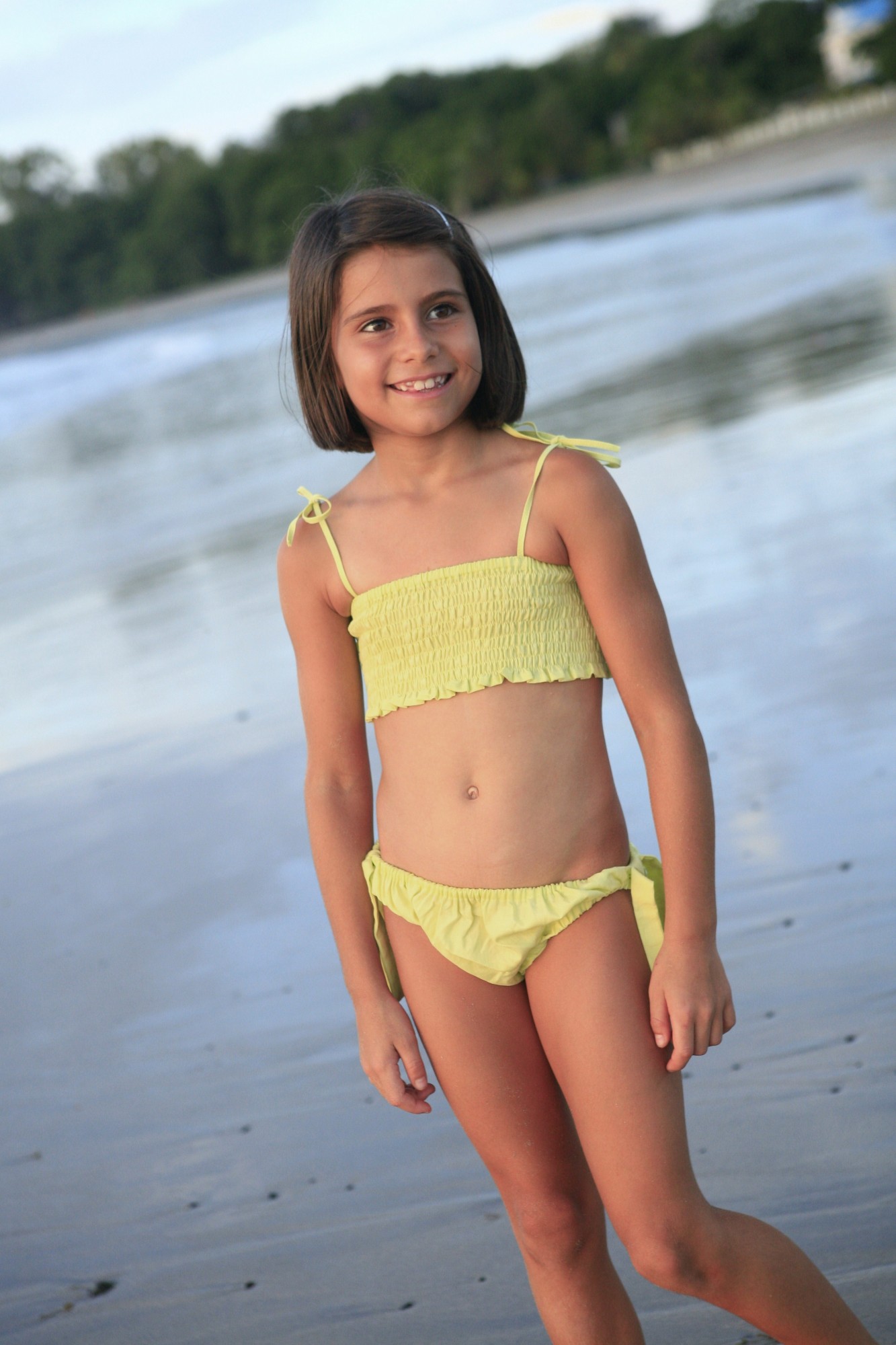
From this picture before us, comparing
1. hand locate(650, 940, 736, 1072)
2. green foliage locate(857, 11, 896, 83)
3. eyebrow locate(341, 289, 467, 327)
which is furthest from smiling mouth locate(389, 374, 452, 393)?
green foliage locate(857, 11, 896, 83)

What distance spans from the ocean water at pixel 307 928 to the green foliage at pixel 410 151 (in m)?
57.8

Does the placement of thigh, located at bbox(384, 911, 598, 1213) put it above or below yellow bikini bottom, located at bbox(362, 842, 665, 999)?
below

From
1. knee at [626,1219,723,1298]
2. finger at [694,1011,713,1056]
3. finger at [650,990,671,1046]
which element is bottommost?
knee at [626,1219,723,1298]

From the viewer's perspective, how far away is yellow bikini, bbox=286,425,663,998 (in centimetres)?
189

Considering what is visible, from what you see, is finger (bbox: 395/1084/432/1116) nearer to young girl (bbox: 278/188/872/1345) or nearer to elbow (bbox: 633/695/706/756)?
young girl (bbox: 278/188/872/1345)

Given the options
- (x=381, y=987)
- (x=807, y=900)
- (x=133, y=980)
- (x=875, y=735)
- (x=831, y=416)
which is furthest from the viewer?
(x=831, y=416)

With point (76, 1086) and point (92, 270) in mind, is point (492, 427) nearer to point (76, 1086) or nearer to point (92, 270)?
point (76, 1086)

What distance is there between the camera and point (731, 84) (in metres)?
71.9

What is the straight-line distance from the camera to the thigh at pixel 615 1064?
1752 millimetres

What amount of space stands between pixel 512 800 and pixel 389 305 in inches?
27.3

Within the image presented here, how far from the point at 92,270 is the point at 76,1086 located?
101717 mm

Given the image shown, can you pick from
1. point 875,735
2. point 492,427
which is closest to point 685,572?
point 875,735

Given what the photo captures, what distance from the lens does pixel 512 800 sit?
1.94 m

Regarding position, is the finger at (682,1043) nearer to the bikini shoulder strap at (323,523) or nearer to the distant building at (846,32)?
the bikini shoulder strap at (323,523)
